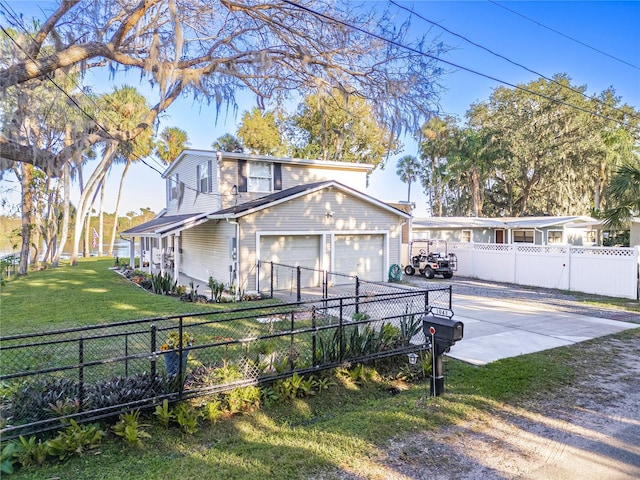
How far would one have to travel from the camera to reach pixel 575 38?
1086 cm

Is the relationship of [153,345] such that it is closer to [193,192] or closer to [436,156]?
[193,192]

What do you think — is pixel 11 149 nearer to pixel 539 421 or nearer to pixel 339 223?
pixel 539 421

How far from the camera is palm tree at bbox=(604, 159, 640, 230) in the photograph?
1296 centimetres

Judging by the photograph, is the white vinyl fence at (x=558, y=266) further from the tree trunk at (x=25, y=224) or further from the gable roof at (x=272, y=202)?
the tree trunk at (x=25, y=224)

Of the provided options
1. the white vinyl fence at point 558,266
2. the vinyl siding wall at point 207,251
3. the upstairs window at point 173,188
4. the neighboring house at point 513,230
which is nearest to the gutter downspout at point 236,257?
the vinyl siding wall at point 207,251

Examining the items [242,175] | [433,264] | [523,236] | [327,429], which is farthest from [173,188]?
[523,236]

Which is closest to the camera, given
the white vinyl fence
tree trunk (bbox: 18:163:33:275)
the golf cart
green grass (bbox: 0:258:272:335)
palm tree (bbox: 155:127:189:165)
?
green grass (bbox: 0:258:272:335)

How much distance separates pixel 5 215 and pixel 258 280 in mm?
20749

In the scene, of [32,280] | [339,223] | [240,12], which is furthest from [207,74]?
[32,280]

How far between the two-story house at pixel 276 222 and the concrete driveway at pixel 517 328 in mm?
5255

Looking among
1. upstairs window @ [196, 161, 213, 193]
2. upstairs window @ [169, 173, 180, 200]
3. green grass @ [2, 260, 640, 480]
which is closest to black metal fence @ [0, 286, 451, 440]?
green grass @ [2, 260, 640, 480]

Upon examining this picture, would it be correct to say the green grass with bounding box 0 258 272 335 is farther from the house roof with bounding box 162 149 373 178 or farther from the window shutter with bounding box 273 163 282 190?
the window shutter with bounding box 273 163 282 190

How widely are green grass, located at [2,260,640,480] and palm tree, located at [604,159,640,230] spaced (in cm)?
911

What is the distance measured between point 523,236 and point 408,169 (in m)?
21.1
